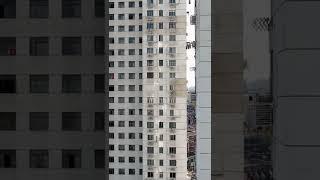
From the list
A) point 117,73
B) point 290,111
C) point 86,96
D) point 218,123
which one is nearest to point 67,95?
point 86,96

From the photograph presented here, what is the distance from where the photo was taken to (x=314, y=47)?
133 centimetres

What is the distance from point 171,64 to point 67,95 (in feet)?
113

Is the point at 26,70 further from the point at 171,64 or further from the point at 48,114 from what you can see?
the point at 171,64

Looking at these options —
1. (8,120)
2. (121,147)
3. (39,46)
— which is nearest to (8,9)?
(39,46)

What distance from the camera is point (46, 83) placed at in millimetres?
9891

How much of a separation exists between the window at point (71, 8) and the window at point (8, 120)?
228 centimetres

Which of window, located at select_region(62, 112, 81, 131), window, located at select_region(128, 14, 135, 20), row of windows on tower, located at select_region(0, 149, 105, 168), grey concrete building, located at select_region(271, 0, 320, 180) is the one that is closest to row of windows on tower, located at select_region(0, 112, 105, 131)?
window, located at select_region(62, 112, 81, 131)

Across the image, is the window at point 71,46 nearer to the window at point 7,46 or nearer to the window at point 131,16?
the window at point 7,46

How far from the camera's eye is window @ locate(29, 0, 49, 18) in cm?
987

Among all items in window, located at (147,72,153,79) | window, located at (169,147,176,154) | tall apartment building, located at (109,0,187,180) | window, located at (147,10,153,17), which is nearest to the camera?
tall apartment building, located at (109,0,187,180)

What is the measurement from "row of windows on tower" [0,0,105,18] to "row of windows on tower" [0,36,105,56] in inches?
18.0

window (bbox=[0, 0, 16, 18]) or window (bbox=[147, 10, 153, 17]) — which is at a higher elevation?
window (bbox=[147, 10, 153, 17])

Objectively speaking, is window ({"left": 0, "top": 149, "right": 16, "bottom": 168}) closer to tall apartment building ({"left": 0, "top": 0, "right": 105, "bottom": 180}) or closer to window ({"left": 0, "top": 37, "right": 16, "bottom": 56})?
tall apartment building ({"left": 0, "top": 0, "right": 105, "bottom": 180})

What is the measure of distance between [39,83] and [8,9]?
1677 millimetres
